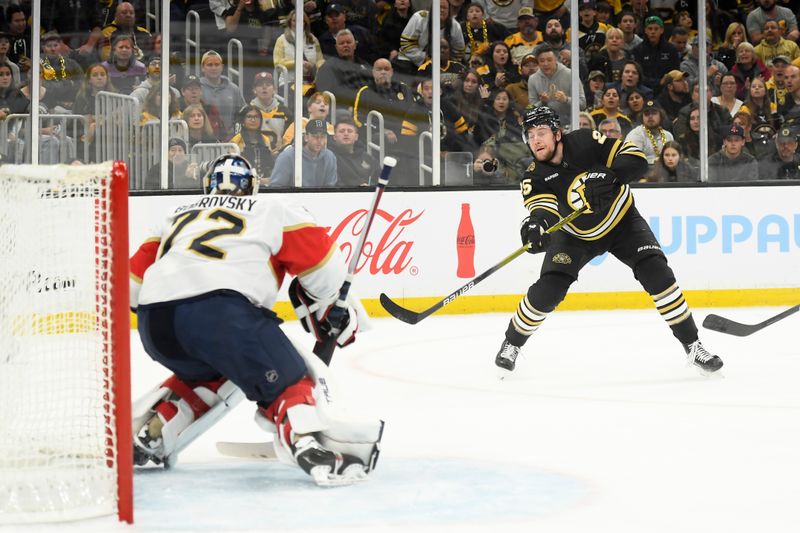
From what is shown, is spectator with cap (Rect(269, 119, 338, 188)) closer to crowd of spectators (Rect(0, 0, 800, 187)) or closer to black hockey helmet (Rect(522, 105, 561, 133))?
crowd of spectators (Rect(0, 0, 800, 187))

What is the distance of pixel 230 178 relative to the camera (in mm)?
3043

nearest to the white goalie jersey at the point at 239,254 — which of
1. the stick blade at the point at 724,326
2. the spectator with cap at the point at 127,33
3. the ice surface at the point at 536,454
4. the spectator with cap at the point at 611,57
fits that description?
the ice surface at the point at 536,454

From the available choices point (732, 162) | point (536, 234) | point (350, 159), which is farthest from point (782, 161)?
point (536, 234)

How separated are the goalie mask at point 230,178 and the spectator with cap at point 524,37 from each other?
4975mm

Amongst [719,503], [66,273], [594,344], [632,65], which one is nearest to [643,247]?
[594,344]

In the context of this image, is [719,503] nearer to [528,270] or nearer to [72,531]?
[72,531]

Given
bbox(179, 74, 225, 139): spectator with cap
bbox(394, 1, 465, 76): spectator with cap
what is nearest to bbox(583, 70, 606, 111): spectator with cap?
bbox(394, 1, 465, 76): spectator with cap

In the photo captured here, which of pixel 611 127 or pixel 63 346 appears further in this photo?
pixel 611 127

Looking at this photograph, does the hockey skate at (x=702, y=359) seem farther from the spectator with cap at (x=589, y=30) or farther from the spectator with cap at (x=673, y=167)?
the spectator with cap at (x=589, y=30)

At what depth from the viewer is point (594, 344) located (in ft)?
19.7

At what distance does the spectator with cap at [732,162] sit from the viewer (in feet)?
25.3

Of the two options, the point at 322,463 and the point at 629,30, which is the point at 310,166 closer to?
the point at 629,30

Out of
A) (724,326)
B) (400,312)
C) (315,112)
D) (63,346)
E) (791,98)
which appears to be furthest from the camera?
(791,98)

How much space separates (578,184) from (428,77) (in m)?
2.68
